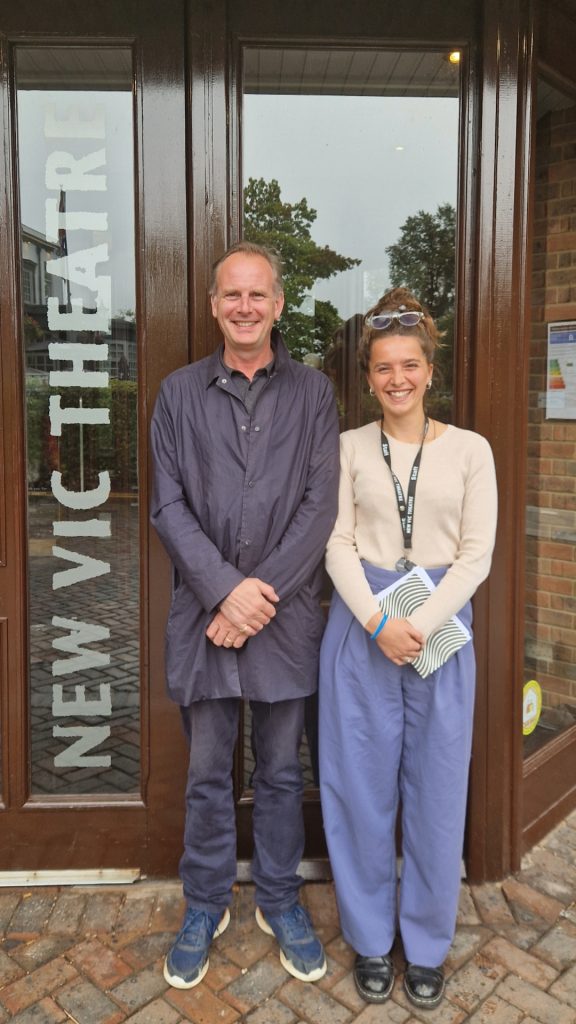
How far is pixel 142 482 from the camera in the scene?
2.92m

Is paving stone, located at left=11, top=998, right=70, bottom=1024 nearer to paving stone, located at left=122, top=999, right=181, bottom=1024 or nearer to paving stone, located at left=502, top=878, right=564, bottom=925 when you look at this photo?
paving stone, located at left=122, top=999, right=181, bottom=1024

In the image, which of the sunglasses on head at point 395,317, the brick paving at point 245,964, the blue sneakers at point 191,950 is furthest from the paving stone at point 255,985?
the sunglasses on head at point 395,317

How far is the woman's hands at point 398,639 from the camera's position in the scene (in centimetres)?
227

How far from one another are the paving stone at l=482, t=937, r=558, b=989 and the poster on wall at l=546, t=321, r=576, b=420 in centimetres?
199

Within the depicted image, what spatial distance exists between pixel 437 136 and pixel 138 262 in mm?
1177

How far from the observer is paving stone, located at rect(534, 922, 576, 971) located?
8.36 feet

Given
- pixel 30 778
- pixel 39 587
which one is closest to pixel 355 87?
pixel 39 587

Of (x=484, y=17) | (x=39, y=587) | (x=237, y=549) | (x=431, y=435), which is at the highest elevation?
(x=484, y=17)

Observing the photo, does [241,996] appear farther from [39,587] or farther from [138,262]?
[138,262]

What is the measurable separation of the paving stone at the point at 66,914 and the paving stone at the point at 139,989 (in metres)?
0.32

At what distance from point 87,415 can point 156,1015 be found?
75.5 inches

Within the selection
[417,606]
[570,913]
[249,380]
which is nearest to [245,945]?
[570,913]

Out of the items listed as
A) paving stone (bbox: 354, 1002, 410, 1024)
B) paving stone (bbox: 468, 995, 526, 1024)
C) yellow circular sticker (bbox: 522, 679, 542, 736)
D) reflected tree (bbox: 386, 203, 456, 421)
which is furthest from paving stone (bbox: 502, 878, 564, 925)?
reflected tree (bbox: 386, 203, 456, 421)

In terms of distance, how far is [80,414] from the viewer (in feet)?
9.50
